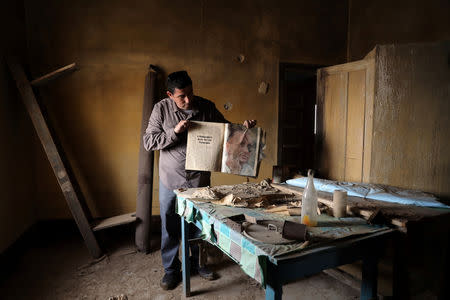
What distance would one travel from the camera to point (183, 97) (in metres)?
2.35

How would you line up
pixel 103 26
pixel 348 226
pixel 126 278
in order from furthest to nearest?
pixel 103 26 < pixel 126 278 < pixel 348 226

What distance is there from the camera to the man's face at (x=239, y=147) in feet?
6.74

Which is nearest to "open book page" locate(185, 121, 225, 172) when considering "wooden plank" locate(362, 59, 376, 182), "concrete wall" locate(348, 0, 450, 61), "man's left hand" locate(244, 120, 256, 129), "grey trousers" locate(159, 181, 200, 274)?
"man's left hand" locate(244, 120, 256, 129)

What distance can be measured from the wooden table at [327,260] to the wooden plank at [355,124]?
1630 mm

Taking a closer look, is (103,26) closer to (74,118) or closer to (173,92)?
(74,118)

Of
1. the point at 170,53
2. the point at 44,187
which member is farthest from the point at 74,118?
the point at 170,53

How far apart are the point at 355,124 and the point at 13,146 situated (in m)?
3.60

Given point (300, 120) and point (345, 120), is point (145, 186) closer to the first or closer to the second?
point (345, 120)

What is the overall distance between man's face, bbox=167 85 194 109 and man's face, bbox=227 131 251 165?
0.58 metres

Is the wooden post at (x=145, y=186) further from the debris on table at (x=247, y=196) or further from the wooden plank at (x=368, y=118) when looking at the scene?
the wooden plank at (x=368, y=118)

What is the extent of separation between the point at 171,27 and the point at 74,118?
5.35ft

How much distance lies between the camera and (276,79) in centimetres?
385

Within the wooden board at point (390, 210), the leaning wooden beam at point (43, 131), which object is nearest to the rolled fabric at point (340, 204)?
the wooden board at point (390, 210)

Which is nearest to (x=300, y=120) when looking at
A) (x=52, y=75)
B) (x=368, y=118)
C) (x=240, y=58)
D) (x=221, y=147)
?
(x=240, y=58)
